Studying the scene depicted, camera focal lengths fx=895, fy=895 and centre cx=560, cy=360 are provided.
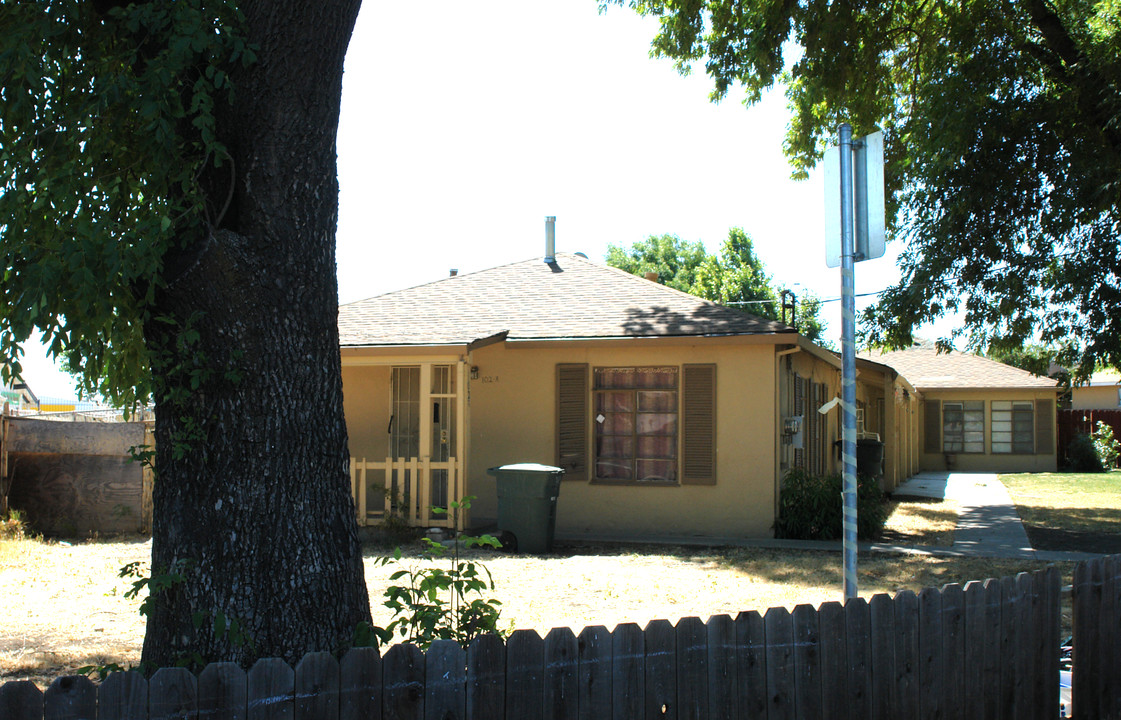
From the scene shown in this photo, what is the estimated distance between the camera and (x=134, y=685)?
277 centimetres

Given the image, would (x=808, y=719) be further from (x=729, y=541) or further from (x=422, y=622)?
(x=729, y=541)

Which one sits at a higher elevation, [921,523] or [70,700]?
[70,700]

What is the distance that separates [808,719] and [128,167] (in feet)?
12.9

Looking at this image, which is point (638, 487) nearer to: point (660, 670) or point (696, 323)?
point (696, 323)

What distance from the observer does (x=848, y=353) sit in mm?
4406

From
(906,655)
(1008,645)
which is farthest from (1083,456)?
(906,655)

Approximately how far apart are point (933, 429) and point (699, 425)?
2256 cm

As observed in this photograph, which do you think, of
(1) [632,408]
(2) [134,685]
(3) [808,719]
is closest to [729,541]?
(1) [632,408]

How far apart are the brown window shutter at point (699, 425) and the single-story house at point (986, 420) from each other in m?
19.3

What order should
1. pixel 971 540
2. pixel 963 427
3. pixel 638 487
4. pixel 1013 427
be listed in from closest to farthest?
pixel 971 540, pixel 638 487, pixel 1013 427, pixel 963 427

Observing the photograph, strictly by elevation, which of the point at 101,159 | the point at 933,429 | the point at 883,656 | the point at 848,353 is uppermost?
the point at 101,159

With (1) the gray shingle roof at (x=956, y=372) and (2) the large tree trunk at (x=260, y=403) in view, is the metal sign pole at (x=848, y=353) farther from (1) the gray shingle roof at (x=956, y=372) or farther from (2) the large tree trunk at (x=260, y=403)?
(1) the gray shingle roof at (x=956, y=372)

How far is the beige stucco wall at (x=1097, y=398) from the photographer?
40.2 m

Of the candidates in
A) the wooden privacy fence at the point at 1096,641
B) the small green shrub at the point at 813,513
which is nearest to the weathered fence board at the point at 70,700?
the wooden privacy fence at the point at 1096,641
